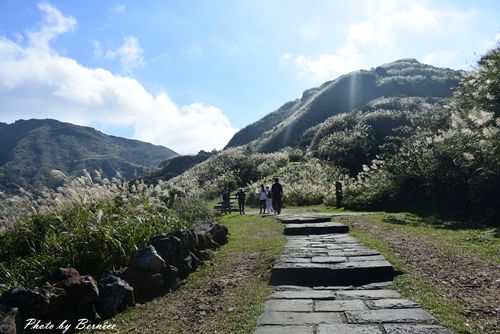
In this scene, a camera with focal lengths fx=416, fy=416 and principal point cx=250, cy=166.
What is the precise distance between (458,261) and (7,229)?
7540mm

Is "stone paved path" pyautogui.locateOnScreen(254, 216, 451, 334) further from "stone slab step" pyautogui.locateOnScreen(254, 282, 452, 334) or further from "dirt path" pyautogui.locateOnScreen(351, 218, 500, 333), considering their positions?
"dirt path" pyautogui.locateOnScreen(351, 218, 500, 333)

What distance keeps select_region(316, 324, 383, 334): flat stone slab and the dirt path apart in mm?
1014

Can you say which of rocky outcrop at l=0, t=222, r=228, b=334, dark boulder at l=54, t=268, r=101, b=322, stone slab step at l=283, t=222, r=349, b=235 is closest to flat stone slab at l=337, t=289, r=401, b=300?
rocky outcrop at l=0, t=222, r=228, b=334

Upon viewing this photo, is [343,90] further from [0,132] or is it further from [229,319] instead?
[0,132]

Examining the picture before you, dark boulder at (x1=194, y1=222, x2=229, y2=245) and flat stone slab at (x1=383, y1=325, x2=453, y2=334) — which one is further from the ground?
dark boulder at (x1=194, y1=222, x2=229, y2=245)

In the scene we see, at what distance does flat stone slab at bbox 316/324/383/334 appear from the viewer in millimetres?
3824

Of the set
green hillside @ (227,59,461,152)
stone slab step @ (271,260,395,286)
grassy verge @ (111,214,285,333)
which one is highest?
green hillside @ (227,59,461,152)

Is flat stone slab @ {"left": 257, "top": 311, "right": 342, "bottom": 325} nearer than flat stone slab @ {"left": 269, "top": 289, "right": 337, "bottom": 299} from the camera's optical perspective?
Yes

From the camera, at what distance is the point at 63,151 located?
149 metres

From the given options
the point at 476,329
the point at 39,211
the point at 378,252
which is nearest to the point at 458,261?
the point at 378,252

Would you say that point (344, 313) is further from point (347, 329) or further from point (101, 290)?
point (101, 290)

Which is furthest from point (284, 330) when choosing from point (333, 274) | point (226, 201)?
point (226, 201)

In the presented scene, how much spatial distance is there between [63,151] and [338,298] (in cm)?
15980

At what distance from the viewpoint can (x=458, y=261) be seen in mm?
6395
